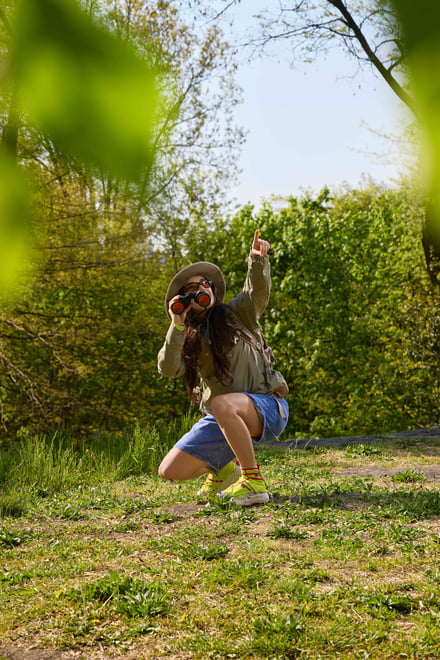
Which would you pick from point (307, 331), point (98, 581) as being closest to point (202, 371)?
point (98, 581)

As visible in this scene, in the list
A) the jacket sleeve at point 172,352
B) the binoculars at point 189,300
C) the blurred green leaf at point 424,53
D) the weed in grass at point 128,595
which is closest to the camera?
the blurred green leaf at point 424,53

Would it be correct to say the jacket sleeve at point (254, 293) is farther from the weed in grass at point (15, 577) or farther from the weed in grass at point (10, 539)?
the weed in grass at point (15, 577)

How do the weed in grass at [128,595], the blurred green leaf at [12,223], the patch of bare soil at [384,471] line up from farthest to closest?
the patch of bare soil at [384,471], the weed in grass at [128,595], the blurred green leaf at [12,223]

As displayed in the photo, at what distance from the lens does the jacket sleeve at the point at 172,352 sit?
3.61m

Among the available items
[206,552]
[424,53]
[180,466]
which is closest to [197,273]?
[180,466]

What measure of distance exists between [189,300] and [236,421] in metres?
0.71

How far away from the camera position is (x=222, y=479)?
401 cm

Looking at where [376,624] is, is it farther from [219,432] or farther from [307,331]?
[307,331]

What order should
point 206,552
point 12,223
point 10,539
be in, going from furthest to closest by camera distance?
1. point 10,539
2. point 206,552
3. point 12,223

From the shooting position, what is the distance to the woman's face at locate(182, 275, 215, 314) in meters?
3.78

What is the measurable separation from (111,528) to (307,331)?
17.9 feet

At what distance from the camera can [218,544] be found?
9.41ft

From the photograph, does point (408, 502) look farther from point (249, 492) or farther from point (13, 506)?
point (13, 506)

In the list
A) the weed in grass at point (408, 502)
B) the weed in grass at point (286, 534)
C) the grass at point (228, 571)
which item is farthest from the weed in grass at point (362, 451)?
the weed in grass at point (286, 534)
